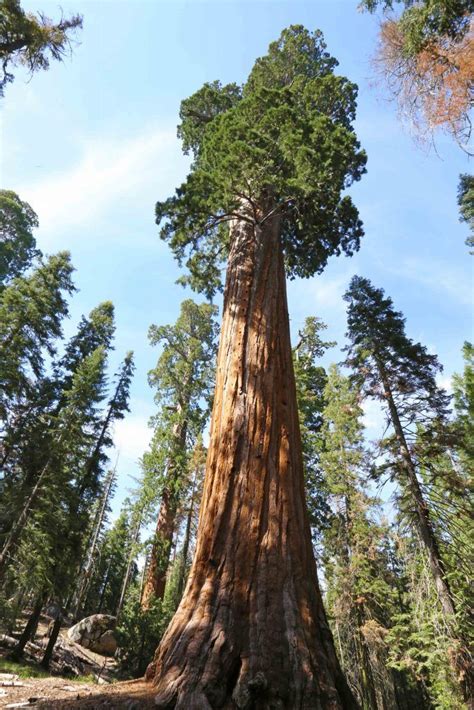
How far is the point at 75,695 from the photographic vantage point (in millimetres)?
2908

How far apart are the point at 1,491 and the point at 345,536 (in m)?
13.5

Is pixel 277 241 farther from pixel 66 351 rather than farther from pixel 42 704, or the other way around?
pixel 66 351

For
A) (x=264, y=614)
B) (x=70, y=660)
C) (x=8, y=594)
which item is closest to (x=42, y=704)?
(x=264, y=614)

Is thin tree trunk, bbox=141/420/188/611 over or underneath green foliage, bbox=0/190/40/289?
underneath

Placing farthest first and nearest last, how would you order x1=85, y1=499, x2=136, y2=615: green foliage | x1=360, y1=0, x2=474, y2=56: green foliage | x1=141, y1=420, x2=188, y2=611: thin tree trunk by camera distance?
x1=85, y1=499, x2=136, y2=615: green foliage → x1=141, y1=420, x2=188, y2=611: thin tree trunk → x1=360, y1=0, x2=474, y2=56: green foliage

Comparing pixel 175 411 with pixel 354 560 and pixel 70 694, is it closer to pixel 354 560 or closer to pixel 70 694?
pixel 354 560

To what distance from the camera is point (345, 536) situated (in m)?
A: 15.2

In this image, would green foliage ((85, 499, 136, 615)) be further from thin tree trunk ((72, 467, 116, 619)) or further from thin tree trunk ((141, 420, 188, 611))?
thin tree trunk ((141, 420, 188, 611))

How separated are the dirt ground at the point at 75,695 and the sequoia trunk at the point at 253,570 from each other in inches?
5.7

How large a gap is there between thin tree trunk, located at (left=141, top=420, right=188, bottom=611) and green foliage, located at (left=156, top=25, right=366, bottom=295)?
6185 millimetres

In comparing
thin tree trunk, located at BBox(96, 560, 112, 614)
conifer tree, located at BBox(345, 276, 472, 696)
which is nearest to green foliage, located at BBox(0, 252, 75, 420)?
conifer tree, located at BBox(345, 276, 472, 696)

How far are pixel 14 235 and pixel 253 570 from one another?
3139cm

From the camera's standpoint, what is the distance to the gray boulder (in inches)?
768

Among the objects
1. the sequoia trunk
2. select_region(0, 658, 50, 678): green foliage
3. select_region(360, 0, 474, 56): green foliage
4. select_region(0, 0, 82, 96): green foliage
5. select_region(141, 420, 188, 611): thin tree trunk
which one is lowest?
select_region(0, 658, 50, 678): green foliage
